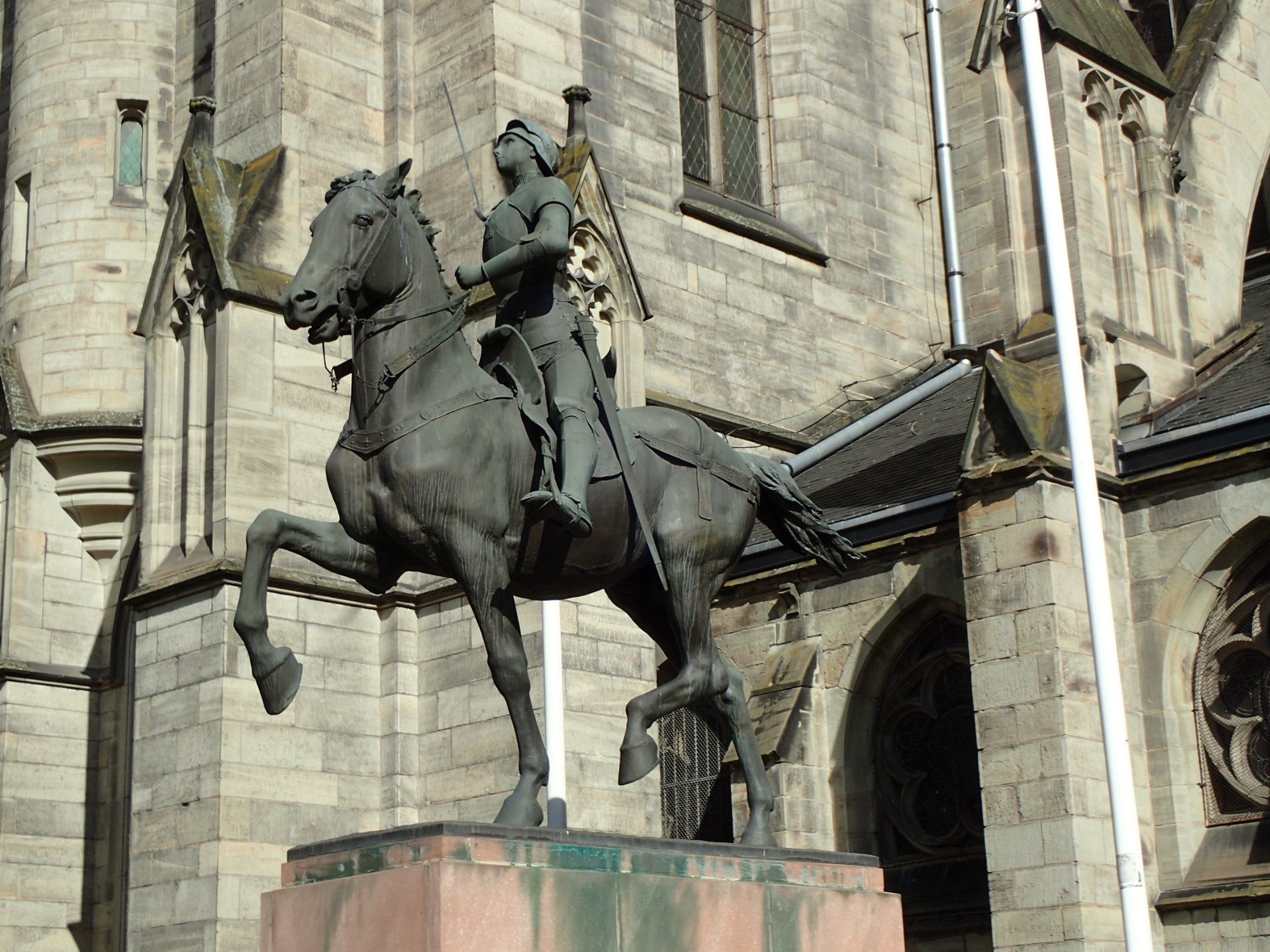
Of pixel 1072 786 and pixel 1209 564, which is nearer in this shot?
pixel 1072 786

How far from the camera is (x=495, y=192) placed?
1484 cm

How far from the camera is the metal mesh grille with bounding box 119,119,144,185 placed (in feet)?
56.1

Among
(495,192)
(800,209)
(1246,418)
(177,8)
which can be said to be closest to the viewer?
(1246,418)

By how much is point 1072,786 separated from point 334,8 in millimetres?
8482

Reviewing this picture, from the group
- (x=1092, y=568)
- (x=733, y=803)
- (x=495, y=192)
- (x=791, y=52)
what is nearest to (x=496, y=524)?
(x=1092, y=568)

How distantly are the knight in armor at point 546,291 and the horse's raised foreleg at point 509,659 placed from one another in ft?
1.01

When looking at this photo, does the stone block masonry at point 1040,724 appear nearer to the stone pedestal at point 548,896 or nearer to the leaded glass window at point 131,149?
the stone pedestal at point 548,896

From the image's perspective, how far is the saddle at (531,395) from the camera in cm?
713

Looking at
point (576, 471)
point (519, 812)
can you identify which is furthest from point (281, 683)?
point (576, 471)

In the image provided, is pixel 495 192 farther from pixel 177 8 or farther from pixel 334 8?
pixel 177 8

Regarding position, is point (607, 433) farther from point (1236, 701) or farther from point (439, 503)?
point (1236, 701)

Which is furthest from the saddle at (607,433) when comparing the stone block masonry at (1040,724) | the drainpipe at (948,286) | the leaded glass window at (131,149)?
the leaded glass window at (131,149)

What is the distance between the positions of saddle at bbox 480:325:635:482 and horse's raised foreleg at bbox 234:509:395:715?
735 millimetres

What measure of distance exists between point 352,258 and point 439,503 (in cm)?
92
